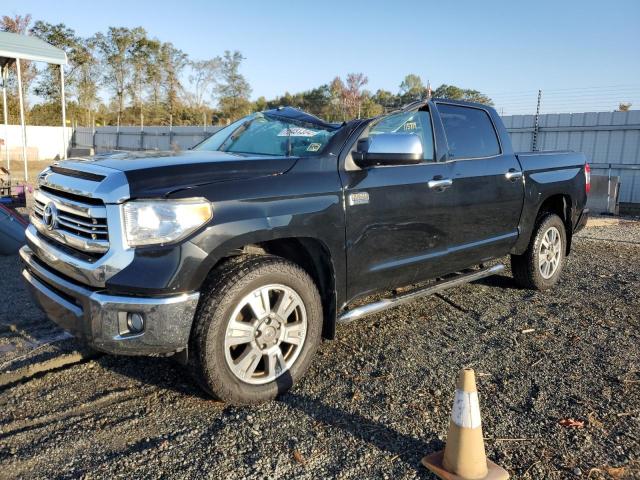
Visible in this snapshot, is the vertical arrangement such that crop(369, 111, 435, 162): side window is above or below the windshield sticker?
above

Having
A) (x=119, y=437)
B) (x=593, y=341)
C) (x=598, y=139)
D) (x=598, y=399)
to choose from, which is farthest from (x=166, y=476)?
(x=598, y=139)

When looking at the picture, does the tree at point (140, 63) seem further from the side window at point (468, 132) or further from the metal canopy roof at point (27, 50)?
the side window at point (468, 132)

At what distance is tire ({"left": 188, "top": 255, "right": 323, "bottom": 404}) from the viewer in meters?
2.84

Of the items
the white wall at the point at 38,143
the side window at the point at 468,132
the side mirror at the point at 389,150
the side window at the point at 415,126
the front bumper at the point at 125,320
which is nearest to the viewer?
the front bumper at the point at 125,320

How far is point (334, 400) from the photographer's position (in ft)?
10.4

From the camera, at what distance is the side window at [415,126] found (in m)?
4.02

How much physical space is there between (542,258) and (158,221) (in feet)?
13.9

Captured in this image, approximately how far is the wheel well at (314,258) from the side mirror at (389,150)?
68cm

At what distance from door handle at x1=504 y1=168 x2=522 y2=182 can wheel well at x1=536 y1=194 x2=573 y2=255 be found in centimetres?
79

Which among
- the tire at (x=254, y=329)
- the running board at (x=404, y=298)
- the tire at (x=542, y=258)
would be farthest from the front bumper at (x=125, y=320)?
the tire at (x=542, y=258)

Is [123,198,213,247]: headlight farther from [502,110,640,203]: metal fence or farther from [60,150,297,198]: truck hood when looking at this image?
[502,110,640,203]: metal fence

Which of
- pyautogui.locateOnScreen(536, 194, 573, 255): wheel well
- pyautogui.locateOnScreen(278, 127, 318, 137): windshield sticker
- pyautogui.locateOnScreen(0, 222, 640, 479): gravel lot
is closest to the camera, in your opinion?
pyautogui.locateOnScreen(0, 222, 640, 479): gravel lot

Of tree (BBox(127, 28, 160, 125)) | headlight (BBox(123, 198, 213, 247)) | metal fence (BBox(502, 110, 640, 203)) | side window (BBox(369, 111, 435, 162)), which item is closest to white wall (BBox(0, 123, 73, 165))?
tree (BBox(127, 28, 160, 125))

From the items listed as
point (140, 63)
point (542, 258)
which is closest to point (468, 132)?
point (542, 258)
